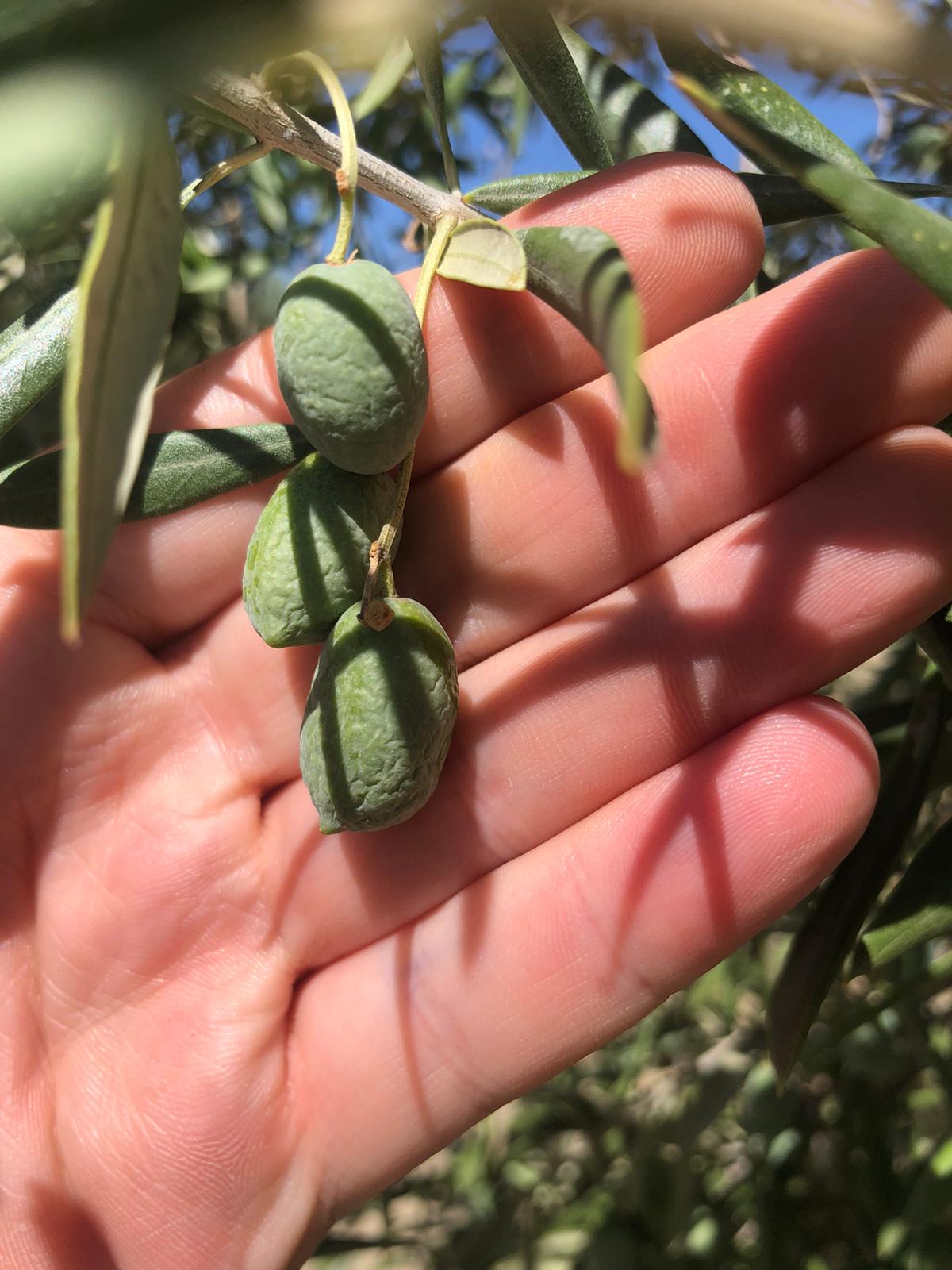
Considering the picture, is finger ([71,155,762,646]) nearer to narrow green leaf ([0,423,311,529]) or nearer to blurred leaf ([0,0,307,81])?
narrow green leaf ([0,423,311,529])

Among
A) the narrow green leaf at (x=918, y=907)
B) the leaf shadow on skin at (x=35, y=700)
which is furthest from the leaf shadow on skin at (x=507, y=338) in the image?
the narrow green leaf at (x=918, y=907)

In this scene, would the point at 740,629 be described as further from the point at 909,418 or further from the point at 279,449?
the point at 279,449

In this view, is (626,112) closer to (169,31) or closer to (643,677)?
(643,677)

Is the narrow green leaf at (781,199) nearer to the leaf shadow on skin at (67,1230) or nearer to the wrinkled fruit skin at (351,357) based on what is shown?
the wrinkled fruit skin at (351,357)

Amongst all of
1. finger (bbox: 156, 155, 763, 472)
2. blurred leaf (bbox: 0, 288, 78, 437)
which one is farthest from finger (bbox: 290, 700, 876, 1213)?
blurred leaf (bbox: 0, 288, 78, 437)

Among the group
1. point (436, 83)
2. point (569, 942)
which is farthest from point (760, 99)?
point (569, 942)

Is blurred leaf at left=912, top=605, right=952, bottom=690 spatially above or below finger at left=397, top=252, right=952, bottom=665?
below
